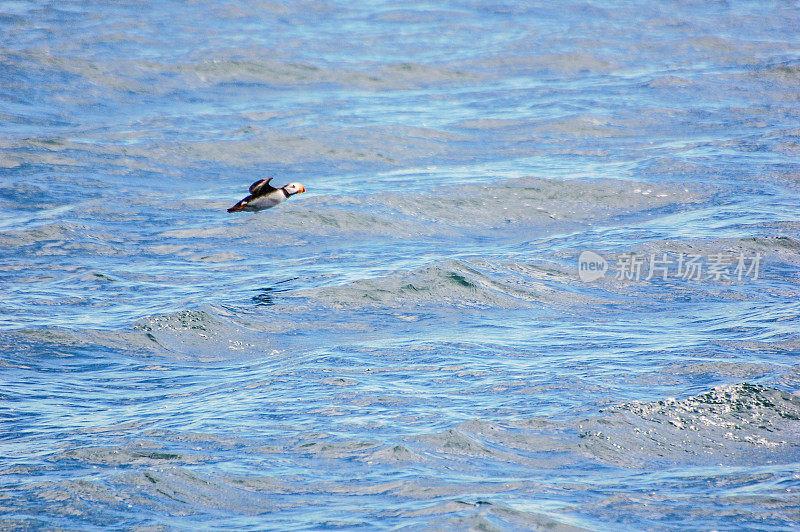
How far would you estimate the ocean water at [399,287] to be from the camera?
23.0ft

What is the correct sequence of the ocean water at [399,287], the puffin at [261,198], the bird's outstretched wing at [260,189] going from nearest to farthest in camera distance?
the ocean water at [399,287]
the bird's outstretched wing at [260,189]
the puffin at [261,198]

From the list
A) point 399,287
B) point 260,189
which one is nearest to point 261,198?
point 260,189

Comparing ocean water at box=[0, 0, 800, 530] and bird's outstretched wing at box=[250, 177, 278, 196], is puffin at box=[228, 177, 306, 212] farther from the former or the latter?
ocean water at box=[0, 0, 800, 530]

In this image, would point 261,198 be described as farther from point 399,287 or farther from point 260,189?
point 399,287

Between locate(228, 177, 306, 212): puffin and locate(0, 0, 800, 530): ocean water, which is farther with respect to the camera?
locate(228, 177, 306, 212): puffin

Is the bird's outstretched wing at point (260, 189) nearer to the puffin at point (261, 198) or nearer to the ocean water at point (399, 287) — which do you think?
the puffin at point (261, 198)

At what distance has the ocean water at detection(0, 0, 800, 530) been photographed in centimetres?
701

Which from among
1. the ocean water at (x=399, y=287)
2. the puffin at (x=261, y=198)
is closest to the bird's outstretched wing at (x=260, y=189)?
the puffin at (x=261, y=198)

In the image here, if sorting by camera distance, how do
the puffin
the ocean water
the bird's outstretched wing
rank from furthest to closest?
the puffin → the bird's outstretched wing → the ocean water

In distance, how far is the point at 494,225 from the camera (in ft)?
47.3

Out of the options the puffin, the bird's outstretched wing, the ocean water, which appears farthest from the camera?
the puffin

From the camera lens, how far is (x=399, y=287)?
11445 mm

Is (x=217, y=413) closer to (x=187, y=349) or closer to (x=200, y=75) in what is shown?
(x=187, y=349)

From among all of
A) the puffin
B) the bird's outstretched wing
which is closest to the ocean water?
the puffin
